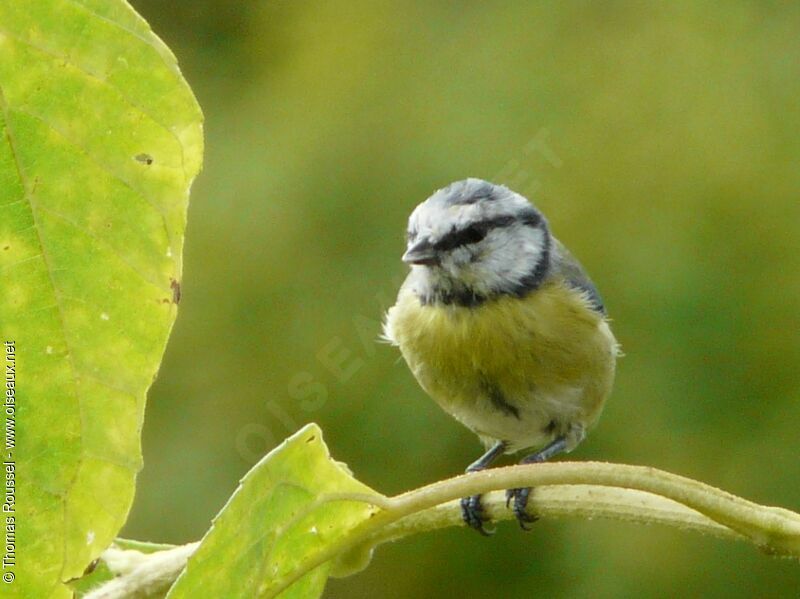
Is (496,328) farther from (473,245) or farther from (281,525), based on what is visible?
(281,525)

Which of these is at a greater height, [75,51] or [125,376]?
[75,51]

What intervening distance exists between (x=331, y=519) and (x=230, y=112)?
4.71 meters

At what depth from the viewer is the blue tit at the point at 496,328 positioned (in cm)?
239

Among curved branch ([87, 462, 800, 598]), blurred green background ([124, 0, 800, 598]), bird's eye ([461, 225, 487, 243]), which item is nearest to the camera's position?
curved branch ([87, 462, 800, 598])

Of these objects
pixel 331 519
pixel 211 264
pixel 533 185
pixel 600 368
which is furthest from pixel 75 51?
pixel 211 264

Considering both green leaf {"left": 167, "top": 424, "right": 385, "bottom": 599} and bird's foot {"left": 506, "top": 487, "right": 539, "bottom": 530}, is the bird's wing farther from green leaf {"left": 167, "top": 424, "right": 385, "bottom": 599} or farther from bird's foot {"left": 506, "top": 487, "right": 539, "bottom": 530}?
green leaf {"left": 167, "top": 424, "right": 385, "bottom": 599}

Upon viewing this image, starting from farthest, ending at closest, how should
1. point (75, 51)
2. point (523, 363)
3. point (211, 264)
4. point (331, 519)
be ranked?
point (211, 264) → point (523, 363) → point (331, 519) → point (75, 51)

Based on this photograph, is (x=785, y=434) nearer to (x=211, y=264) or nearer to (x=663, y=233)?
(x=663, y=233)

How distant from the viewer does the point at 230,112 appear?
216 inches

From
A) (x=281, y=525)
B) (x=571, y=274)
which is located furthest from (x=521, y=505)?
(x=571, y=274)

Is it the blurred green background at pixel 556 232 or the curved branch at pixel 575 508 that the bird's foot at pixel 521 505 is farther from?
the blurred green background at pixel 556 232

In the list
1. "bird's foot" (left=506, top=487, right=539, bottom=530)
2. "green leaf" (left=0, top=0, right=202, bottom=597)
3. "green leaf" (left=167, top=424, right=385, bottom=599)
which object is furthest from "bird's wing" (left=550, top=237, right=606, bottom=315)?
"green leaf" (left=0, top=0, right=202, bottom=597)

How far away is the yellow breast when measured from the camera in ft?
7.86

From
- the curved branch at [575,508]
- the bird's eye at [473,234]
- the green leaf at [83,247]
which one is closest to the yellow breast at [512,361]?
the bird's eye at [473,234]
